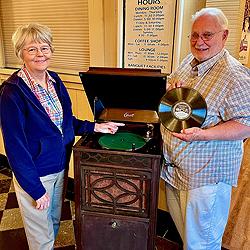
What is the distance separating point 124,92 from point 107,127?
21 cm

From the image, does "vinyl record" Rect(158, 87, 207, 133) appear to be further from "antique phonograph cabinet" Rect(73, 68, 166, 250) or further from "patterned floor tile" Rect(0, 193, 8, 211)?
"patterned floor tile" Rect(0, 193, 8, 211)

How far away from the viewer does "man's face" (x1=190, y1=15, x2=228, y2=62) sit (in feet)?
3.81

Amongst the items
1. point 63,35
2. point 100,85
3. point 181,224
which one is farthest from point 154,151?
point 63,35

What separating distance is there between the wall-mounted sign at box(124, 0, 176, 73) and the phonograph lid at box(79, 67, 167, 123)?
0.41 metres

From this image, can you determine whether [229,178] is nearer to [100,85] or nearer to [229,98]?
[229,98]

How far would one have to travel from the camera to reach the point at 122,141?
1.32 m

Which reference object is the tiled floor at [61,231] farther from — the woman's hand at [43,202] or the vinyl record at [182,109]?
the vinyl record at [182,109]

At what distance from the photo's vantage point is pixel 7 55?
2576mm

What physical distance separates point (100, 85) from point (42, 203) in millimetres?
636

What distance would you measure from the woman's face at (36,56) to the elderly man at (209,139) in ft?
2.08

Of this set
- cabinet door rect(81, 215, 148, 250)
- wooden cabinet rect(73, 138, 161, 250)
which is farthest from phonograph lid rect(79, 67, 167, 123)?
cabinet door rect(81, 215, 148, 250)

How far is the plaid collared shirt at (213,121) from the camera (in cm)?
111

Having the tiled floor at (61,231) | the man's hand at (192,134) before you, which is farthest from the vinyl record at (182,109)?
the tiled floor at (61,231)

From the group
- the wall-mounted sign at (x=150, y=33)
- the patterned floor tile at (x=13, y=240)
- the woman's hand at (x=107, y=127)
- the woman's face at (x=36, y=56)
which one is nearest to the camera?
the woman's face at (x=36, y=56)
